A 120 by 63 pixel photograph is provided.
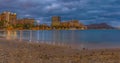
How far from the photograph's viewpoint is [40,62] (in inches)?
652

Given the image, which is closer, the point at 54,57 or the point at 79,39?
the point at 54,57

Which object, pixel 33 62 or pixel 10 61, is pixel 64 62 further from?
pixel 10 61

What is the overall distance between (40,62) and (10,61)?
1.91 meters

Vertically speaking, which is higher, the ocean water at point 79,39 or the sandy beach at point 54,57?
the sandy beach at point 54,57

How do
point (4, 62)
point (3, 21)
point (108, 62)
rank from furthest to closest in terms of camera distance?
point (3, 21) < point (108, 62) < point (4, 62)

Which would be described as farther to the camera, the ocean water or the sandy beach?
the ocean water

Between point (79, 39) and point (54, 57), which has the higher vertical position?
point (54, 57)

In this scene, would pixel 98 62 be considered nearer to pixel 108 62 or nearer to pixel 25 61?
pixel 108 62

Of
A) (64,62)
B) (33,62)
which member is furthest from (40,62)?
(64,62)

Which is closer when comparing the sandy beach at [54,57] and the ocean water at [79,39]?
the sandy beach at [54,57]

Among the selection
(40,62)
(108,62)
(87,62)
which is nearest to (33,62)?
(40,62)

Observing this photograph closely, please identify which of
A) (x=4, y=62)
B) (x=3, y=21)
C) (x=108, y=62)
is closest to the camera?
(x=4, y=62)

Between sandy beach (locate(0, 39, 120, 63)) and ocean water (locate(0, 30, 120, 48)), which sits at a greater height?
sandy beach (locate(0, 39, 120, 63))

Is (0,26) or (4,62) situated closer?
(4,62)
